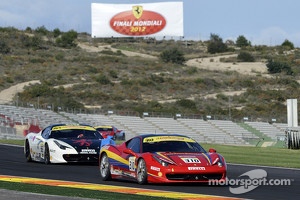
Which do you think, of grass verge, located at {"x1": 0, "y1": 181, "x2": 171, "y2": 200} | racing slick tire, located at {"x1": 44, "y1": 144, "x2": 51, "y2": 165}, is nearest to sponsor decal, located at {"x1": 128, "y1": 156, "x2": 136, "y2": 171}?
grass verge, located at {"x1": 0, "y1": 181, "x2": 171, "y2": 200}

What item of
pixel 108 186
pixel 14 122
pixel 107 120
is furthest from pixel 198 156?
pixel 107 120

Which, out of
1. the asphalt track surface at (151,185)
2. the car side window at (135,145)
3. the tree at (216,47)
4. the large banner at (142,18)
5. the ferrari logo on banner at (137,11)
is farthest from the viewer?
the tree at (216,47)

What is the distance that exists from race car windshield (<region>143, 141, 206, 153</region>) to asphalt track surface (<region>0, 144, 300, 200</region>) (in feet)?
2.87

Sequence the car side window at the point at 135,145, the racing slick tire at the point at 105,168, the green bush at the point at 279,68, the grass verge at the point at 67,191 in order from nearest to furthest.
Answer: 1. the grass verge at the point at 67,191
2. the car side window at the point at 135,145
3. the racing slick tire at the point at 105,168
4. the green bush at the point at 279,68

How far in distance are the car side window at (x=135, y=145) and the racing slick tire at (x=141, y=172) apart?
565mm

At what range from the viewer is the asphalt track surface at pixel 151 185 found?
48.7 feet

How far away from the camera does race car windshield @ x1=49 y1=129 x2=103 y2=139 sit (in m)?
23.8

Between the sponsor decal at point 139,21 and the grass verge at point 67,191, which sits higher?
the sponsor decal at point 139,21

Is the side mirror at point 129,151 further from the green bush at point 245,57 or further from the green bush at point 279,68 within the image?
the green bush at point 245,57

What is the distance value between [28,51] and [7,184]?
88866mm

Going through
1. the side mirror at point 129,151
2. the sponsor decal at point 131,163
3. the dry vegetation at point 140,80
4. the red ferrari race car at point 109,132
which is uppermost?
the dry vegetation at point 140,80

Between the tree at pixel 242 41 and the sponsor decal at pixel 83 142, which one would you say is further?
the tree at pixel 242 41

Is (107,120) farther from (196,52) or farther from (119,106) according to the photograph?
(196,52)

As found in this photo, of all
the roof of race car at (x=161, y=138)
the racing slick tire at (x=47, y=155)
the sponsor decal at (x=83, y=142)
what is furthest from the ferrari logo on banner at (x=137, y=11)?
the roof of race car at (x=161, y=138)
